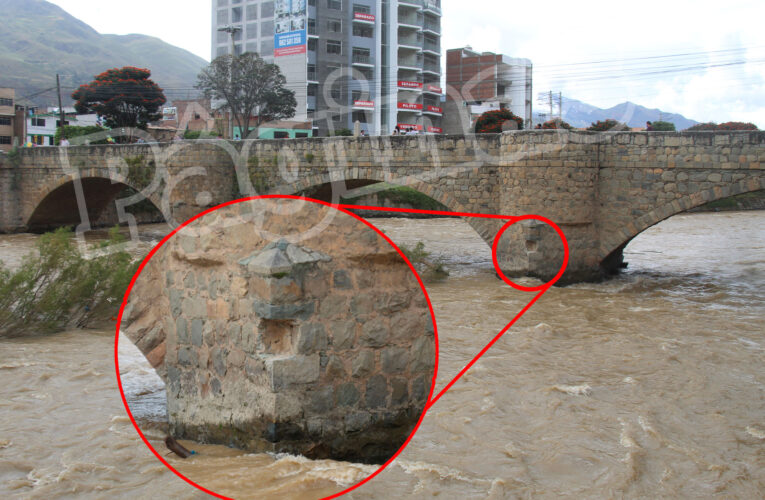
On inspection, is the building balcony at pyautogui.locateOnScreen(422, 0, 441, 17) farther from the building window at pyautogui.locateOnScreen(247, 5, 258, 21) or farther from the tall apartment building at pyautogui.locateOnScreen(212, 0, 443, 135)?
the building window at pyautogui.locateOnScreen(247, 5, 258, 21)

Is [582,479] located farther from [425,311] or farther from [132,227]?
[132,227]

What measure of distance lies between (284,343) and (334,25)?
103 ft

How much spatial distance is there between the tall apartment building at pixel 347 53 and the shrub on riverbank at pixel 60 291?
2262 centimetres

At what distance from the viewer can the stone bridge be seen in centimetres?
1077

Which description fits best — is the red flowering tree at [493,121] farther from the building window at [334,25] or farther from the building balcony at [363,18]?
the building balcony at [363,18]

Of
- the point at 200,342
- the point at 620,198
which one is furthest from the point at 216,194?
the point at 200,342

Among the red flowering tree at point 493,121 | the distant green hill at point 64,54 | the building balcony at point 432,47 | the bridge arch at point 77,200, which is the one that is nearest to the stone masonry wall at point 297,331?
the bridge arch at point 77,200

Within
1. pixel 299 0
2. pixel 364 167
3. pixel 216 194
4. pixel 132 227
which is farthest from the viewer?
pixel 299 0

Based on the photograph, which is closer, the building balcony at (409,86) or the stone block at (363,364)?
the stone block at (363,364)

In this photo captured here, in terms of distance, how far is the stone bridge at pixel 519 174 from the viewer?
10.8 meters

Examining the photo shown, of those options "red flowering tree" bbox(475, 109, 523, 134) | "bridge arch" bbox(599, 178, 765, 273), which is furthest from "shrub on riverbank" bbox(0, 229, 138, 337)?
"red flowering tree" bbox(475, 109, 523, 134)

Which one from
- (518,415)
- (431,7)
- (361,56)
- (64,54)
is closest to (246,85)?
→ (361,56)

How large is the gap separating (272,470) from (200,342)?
49 cm

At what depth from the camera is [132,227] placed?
20359mm
